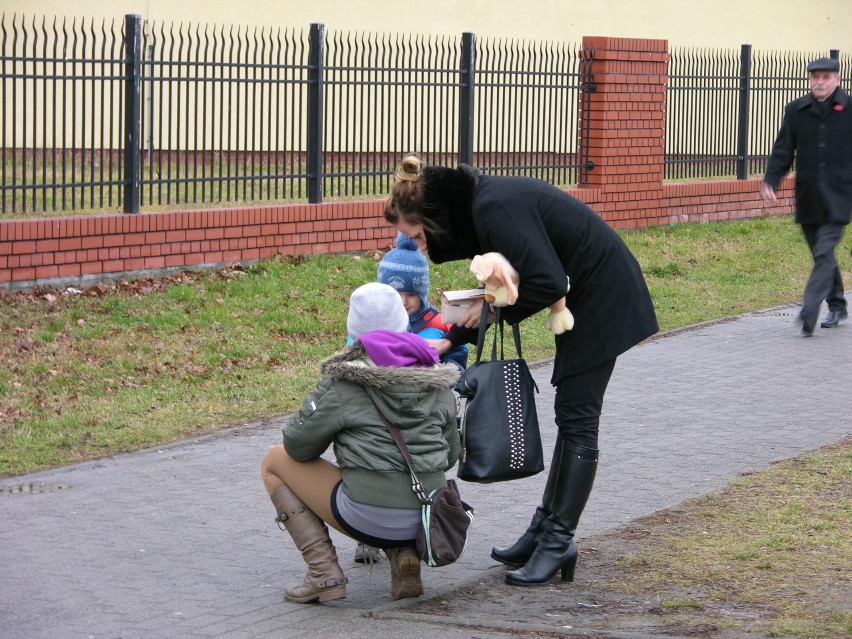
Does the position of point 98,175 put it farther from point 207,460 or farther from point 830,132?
point 830,132

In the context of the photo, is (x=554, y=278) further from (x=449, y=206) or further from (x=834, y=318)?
(x=834, y=318)

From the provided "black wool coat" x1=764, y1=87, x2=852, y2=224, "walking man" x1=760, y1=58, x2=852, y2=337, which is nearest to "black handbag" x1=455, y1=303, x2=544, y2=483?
"walking man" x1=760, y1=58, x2=852, y2=337

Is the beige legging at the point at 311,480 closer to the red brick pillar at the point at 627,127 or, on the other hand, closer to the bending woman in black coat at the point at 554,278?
the bending woman in black coat at the point at 554,278

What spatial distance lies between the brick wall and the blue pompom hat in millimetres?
5331

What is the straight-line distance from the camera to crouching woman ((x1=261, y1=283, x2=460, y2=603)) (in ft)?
15.3

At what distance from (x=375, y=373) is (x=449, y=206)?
2.08ft

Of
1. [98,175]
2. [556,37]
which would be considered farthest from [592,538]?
[556,37]

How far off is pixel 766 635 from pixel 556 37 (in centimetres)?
1976

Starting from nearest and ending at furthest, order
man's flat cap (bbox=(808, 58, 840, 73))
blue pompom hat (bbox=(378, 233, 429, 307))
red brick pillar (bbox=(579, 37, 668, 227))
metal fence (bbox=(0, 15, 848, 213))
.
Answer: blue pompom hat (bbox=(378, 233, 429, 307)), man's flat cap (bbox=(808, 58, 840, 73)), metal fence (bbox=(0, 15, 848, 213)), red brick pillar (bbox=(579, 37, 668, 227))

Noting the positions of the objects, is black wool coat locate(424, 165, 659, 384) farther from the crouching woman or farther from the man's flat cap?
the man's flat cap

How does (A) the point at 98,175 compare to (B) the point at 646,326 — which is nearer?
(B) the point at 646,326

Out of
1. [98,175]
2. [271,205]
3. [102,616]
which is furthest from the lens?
[271,205]

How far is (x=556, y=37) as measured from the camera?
2334 centimetres

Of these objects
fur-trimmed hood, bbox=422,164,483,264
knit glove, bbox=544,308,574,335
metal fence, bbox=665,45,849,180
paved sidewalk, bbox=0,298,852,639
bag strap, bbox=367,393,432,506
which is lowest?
paved sidewalk, bbox=0,298,852,639
